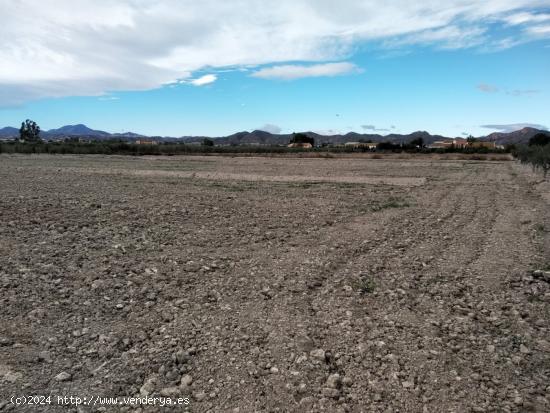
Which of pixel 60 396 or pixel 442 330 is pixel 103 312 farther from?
pixel 442 330

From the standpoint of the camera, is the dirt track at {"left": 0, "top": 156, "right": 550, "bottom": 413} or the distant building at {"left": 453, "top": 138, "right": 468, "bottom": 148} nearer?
the dirt track at {"left": 0, "top": 156, "right": 550, "bottom": 413}

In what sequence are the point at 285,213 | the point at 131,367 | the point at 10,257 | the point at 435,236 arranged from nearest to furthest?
the point at 131,367, the point at 10,257, the point at 435,236, the point at 285,213

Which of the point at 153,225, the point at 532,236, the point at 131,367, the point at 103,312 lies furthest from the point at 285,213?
the point at 131,367

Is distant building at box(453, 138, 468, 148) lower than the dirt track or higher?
higher

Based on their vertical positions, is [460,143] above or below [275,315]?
above

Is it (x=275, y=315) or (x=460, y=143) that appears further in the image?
(x=460, y=143)

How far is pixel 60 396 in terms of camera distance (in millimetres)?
3789

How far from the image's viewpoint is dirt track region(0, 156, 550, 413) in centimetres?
399

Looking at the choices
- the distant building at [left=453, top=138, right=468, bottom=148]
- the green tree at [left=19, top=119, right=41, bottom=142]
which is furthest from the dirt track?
the green tree at [left=19, top=119, right=41, bottom=142]

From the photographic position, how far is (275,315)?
5562 millimetres

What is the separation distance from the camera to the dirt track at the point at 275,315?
3994mm

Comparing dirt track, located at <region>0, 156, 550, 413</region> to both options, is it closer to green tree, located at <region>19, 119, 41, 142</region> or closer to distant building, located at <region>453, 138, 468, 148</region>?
distant building, located at <region>453, 138, 468, 148</region>

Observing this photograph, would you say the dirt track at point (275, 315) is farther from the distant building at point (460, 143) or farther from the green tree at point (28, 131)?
the green tree at point (28, 131)

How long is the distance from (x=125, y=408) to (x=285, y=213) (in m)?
10.2
